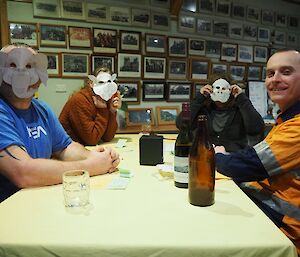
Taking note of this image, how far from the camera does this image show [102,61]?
3201 mm

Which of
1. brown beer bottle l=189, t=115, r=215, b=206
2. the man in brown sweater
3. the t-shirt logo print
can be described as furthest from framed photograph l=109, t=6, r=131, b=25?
brown beer bottle l=189, t=115, r=215, b=206

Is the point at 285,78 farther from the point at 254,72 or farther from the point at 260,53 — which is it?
the point at 260,53

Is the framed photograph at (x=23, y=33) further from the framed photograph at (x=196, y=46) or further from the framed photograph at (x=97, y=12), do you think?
the framed photograph at (x=196, y=46)

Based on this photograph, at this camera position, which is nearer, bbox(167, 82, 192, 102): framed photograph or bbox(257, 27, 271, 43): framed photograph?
bbox(167, 82, 192, 102): framed photograph

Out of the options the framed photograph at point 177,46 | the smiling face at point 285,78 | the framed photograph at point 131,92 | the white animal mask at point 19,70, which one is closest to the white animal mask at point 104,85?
the white animal mask at point 19,70

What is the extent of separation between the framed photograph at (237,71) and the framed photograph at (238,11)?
0.65 meters

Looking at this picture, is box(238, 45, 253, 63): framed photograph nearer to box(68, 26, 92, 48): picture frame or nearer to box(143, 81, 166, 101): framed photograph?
box(143, 81, 166, 101): framed photograph

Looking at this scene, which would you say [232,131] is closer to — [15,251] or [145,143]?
[145,143]

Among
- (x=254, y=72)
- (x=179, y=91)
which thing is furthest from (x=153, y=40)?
(x=254, y=72)

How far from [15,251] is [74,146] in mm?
863

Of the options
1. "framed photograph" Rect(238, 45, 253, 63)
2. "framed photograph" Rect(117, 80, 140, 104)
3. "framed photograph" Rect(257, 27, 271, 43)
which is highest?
"framed photograph" Rect(257, 27, 271, 43)

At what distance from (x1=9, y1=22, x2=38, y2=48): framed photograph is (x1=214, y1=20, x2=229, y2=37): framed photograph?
225cm

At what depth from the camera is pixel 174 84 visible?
363 centimetres

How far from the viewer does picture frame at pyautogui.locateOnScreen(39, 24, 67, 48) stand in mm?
2939
